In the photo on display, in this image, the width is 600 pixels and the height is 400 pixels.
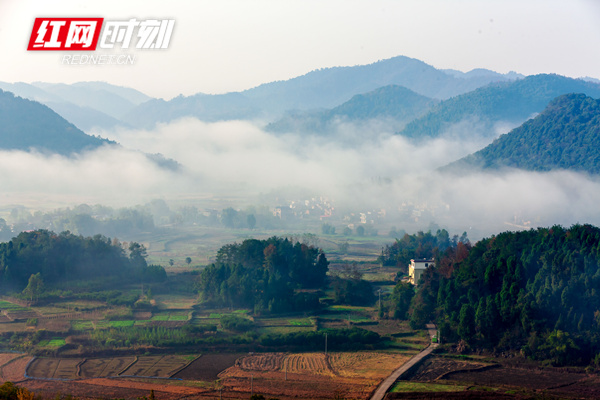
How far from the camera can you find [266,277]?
31969 millimetres

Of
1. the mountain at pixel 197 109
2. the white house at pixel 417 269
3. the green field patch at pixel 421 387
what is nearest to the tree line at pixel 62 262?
the white house at pixel 417 269

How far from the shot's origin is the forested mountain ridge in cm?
2408

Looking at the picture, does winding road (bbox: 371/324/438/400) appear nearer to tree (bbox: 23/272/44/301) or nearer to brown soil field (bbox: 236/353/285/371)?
brown soil field (bbox: 236/353/285/371)

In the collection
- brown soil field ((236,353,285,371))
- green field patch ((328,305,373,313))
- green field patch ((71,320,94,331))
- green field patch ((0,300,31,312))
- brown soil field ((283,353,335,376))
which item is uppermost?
green field patch ((328,305,373,313))

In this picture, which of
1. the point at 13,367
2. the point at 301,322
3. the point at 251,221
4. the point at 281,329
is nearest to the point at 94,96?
the point at 251,221

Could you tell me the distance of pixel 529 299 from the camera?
2553 centimetres

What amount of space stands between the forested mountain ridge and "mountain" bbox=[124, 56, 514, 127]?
120973 mm

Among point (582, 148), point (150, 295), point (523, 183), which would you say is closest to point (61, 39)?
point (150, 295)

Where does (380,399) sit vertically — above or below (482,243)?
below

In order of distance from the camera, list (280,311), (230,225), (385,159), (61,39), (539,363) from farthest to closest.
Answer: (385,159) < (230,225) < (280,311) < (539,363) < (61,39)

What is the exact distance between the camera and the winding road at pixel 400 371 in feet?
67.9

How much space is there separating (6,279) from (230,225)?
27521 millimetres

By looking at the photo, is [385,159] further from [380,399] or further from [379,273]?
[380,399]

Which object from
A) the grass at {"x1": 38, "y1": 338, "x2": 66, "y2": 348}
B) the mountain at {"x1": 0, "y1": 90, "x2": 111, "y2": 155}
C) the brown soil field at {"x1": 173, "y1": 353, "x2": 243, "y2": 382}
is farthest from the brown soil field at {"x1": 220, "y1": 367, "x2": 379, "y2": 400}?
the mountain at {"x1": 0, "y1": 90, "x2": 111, "y2": 155}
